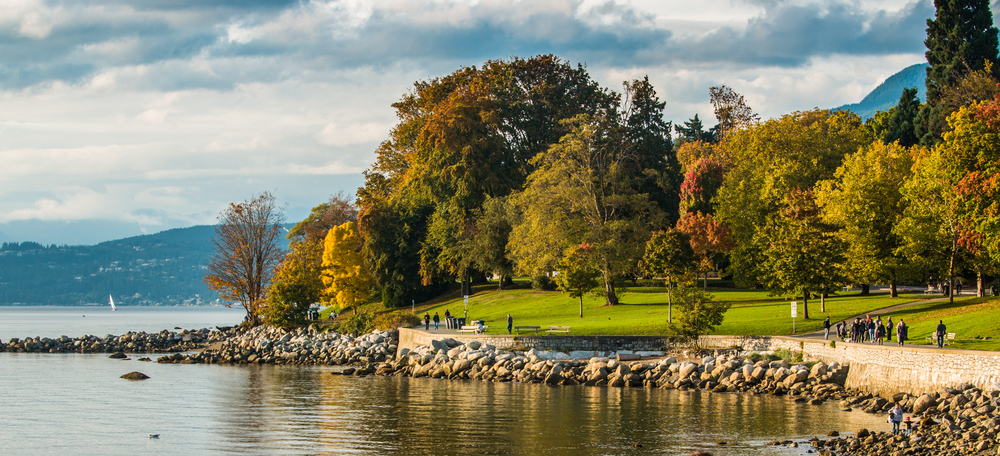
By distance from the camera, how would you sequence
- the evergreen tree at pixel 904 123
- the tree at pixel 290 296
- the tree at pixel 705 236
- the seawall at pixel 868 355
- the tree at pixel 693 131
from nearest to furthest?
the seawall at pixel 868 355 < the tree at pixel 705 236 < the tree at pixel 290 296 < the evergreen tree at pixel 904 123 < the tree at pixel 693 131

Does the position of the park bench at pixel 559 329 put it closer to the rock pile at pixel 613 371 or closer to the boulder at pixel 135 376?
the rock pile at pixel 613 371

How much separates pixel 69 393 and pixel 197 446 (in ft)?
57.2

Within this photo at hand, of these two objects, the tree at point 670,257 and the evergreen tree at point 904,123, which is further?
the evergreen tree at point 904,123

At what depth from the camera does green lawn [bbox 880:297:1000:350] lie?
30.7m


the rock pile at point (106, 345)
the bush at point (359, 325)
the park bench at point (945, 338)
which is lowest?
the rock pile at point (106, 345)

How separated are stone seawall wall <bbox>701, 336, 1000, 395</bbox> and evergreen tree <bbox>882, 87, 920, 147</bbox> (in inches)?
1710

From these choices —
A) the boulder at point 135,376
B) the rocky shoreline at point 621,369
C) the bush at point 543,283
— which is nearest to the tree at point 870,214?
the rocky shoreline at point 621,369

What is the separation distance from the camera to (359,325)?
2382 inches

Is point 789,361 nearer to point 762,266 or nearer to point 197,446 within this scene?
point 762,266

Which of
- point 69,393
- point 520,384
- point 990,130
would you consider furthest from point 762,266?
point 69,393

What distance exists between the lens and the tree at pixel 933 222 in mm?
44562

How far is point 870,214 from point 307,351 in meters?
38.4

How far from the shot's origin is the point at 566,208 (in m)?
59.1

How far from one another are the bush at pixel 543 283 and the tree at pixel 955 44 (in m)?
34.0
